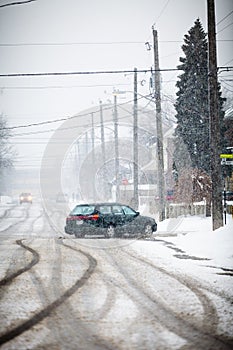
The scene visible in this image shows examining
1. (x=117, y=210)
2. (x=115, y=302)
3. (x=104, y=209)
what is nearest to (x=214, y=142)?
(x=117, y=210)

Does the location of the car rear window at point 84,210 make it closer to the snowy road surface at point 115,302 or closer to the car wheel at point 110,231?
the car wheel at point 110,231

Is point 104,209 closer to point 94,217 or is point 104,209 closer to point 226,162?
point 94,217

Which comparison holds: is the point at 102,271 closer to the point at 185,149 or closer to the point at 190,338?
the point at 190,338

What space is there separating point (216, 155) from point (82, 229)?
680cm

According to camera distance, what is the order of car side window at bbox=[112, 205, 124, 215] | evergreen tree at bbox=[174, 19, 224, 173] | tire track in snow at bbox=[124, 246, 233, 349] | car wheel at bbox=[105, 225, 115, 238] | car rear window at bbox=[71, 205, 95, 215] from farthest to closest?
evergreen tree at bbox=[174, 19, 224, 173]
car side window at bbox=[112, 205, 124, 215]
car rear window at bbox=[71, 205, 95, 215]
car wheel at bbox=[105, 225, 115, 238]
tire track in snow at bbox=[124, 246, 233, 349]

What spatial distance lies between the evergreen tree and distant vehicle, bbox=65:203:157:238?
1056cm

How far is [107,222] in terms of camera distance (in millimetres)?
18875

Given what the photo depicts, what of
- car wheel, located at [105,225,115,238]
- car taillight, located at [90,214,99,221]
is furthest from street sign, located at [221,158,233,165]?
car taillight, located at [90,214,99,221]

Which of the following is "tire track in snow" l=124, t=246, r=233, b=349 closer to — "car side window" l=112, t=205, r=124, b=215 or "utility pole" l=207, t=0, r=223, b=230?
"utility pole" l=207, t=0, r=223, b=230

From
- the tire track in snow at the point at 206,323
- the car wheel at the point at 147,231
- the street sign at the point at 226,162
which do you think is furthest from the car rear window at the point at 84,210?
the tire track in snow at the point at 206,323

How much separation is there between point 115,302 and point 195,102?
2410 cm

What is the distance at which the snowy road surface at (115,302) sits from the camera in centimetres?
533

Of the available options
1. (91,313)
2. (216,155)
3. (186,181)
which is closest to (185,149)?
(186,181)

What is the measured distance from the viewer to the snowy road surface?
5328mm
